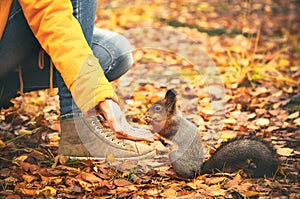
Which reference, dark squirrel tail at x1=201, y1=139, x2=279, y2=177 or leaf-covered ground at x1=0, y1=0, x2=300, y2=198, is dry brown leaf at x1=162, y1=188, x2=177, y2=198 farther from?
dark squirrel tail at x1=201, y1=139, x2=279, y2=177

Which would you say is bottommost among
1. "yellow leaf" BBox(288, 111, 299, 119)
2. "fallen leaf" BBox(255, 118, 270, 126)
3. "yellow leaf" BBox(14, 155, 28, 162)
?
"yellow leaf" BBox(14, 155, 28, 162)

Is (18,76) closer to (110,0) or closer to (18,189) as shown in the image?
(18,189)

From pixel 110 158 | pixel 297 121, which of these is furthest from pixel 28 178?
pixel 297 121

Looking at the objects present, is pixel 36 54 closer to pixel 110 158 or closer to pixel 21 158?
pixel 21 158

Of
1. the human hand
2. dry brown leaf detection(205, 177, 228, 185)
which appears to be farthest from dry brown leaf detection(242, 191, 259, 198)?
the human hand

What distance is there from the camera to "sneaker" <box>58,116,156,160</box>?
2275mm

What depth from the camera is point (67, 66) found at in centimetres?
182

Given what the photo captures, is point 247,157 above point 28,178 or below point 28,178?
above

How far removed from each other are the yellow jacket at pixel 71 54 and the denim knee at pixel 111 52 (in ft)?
2.08

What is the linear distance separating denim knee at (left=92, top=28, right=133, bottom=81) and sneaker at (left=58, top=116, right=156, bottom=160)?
0.35 metres

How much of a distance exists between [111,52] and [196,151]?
0.71 meters

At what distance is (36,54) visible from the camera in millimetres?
2414

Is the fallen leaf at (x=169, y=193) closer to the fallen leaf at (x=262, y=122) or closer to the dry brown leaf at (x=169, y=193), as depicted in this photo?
the dry brown leaf at (x=169, y=193)

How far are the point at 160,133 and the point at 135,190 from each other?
0.31 metres
